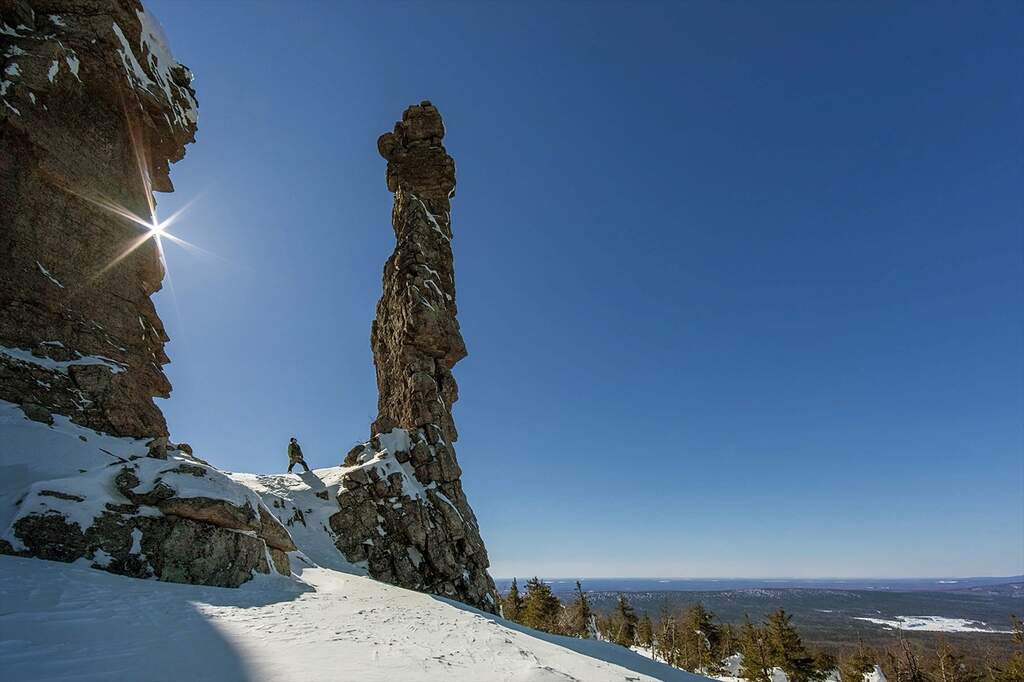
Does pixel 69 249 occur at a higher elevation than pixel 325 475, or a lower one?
higher

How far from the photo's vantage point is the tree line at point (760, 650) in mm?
39719

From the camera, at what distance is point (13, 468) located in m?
14.1

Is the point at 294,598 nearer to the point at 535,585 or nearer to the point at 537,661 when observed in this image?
the point at 537,661

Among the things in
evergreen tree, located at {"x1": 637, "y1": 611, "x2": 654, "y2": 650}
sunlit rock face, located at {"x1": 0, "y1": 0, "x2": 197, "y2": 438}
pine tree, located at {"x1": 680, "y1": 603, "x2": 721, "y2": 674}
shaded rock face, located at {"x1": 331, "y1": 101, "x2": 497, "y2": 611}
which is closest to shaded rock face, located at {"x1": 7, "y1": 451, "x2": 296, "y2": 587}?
sunlit rock face, located at {"x1": 0, "y1": 0, "x2": 197, "y2": 438}

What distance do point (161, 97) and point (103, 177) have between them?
7.39m

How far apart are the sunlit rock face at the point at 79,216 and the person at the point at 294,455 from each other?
18334 millimetres

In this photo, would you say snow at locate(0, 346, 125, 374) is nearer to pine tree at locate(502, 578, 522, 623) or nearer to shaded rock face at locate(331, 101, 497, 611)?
shaded rock face at locate(331, 101, 497, 611)

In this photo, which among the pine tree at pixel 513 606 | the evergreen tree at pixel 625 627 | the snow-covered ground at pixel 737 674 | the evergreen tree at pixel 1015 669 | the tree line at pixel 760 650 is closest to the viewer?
the evergreen tree at pixel 1015 669

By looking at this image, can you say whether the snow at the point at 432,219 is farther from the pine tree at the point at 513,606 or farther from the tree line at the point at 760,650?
the pine tree at the point at 513,606

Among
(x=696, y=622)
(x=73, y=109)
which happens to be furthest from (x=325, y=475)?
(x=696, y=622)

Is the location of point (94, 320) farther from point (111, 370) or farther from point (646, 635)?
point (646, 635)

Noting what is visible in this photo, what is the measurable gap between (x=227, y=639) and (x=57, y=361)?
1742 centimetres

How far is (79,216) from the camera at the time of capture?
827 inches

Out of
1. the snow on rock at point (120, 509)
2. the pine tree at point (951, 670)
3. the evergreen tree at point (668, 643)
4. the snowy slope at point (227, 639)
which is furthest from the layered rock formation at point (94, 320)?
the evergreen tree at point (668, 643)
